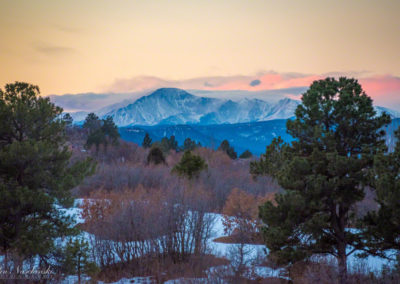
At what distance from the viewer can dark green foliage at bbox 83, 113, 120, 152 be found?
229 ft

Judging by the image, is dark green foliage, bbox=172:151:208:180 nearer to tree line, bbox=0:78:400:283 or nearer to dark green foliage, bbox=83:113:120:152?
tree line, bbox=0:78:400:283

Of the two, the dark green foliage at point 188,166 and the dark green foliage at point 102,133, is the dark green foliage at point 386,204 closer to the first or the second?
the dark green foliage at point 188,166

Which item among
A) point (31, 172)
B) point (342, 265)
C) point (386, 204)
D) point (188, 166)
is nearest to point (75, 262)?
point (31, 172)

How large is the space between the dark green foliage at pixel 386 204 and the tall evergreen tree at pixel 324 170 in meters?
0.74

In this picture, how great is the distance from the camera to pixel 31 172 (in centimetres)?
1341

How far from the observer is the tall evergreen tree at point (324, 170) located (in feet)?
39.8

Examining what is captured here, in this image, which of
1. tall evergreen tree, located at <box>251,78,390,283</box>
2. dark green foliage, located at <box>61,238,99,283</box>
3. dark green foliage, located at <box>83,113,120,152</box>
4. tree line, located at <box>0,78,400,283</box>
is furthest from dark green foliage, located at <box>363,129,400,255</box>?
dark green foliage, located at <box>83,113,120,152</box>

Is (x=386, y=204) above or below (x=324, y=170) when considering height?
below

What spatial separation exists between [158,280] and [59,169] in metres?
6.58

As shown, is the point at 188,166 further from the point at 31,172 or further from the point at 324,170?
the point at 324,170

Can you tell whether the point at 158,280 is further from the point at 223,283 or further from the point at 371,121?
the point at 371,121

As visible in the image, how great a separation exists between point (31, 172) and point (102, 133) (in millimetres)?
60492

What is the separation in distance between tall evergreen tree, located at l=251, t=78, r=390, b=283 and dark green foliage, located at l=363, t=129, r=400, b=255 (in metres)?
0.74

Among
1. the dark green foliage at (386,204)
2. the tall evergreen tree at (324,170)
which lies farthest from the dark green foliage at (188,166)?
the dark green foliage at (386,204)
